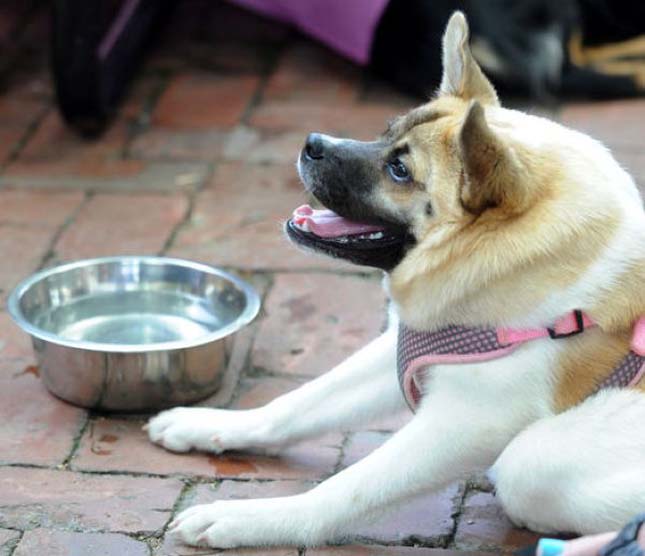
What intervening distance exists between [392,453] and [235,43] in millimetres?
3400

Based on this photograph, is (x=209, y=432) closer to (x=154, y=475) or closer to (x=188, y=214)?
(x=154, y=475)

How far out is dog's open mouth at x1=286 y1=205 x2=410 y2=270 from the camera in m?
2.71

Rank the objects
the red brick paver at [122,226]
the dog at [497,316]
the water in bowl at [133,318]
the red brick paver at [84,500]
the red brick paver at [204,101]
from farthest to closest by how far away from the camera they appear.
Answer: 1. the red brick paver at [204,101]
2. the red brick paver at [122,226]
3. the water in bowl at [133,318]
4. the red brick paver at [84,500]
5. the dog at [497,316]

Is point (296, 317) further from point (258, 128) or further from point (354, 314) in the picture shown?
point (258, 128)

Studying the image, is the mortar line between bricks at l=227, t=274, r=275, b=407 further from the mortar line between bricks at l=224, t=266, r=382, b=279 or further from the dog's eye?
the dog's eye

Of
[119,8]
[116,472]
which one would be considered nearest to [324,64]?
[119,8]

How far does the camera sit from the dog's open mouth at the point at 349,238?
107 inches

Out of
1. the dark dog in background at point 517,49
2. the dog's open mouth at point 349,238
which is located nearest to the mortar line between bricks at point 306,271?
the dog's open mouth at point 349,238

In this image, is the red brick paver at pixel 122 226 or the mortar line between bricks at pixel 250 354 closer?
the mortar line between bricks at pixel 250 354

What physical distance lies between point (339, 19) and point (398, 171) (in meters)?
2.64

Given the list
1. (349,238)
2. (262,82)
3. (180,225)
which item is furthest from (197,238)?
(349,238)

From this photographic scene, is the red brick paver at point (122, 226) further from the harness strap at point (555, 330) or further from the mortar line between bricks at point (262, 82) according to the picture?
the harness strap at point (555, 330)

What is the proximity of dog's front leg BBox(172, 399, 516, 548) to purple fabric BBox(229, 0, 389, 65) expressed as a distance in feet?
8.90

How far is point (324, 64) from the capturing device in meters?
5.60
